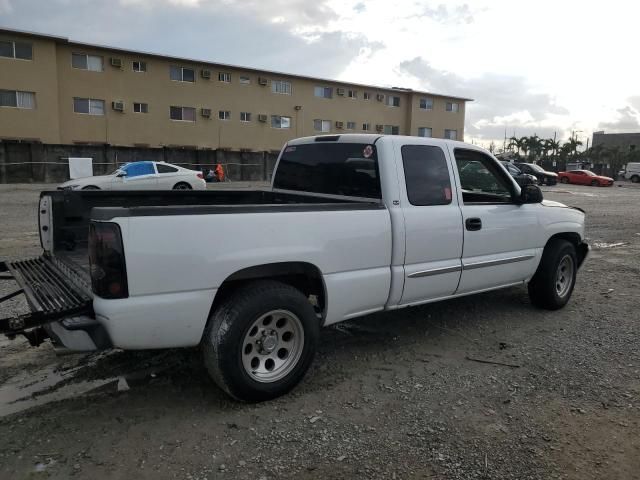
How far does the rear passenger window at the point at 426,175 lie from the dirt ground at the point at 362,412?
1380 mm

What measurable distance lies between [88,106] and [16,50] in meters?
4.94

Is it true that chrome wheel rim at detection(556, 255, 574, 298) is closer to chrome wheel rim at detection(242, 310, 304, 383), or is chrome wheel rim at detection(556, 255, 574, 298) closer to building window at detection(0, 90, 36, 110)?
chrome wheel rim at detection(242, 310, 304, 383)

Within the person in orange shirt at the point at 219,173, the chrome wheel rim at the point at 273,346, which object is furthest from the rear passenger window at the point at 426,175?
the person in orange shirt at the point at 219,173

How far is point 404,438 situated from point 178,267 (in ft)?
5.73

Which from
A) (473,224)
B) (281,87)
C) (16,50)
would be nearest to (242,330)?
(473,224)

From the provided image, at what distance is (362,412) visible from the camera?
138 inches

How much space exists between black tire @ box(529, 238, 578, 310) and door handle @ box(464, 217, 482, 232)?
1.40 meters

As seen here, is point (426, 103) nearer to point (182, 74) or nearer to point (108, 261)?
point (182, 74)

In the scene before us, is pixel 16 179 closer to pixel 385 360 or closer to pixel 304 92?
pixel 304 92

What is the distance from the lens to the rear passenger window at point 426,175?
430 cm

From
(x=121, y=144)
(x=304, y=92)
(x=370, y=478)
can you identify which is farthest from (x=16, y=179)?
(x=370, y=478)

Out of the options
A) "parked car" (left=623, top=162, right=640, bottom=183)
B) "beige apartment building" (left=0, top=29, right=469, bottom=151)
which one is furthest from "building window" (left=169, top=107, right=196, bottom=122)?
"parked car" (left=623, top=162, right=640, bottom=183)

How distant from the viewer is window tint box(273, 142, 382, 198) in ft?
14.1

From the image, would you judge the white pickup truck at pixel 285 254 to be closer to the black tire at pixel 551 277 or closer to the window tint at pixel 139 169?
the black tire at pixel 551 277
